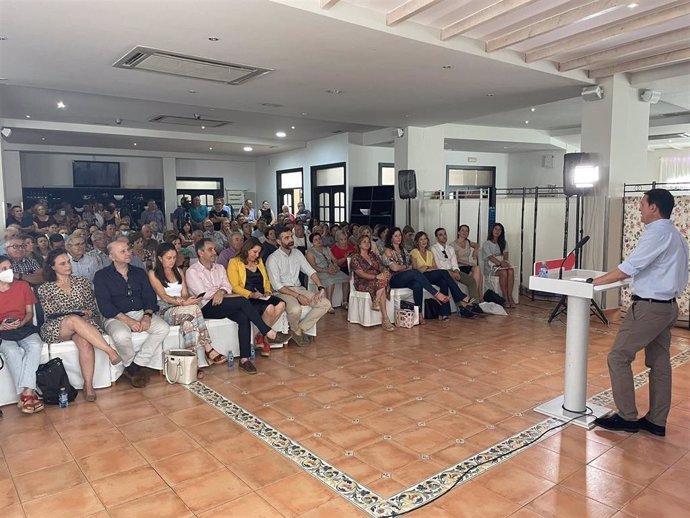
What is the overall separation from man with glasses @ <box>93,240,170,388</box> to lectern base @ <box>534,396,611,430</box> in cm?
305

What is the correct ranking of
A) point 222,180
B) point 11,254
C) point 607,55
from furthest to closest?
point 222,180 → point 607,55 → point 11,254

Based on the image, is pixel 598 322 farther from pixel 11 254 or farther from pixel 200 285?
pixel 11 254

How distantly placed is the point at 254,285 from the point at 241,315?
450 mm

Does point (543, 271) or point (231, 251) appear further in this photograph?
point (231, 251)

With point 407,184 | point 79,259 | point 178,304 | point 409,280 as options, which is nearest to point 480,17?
point 409,280

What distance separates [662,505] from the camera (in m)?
2.53

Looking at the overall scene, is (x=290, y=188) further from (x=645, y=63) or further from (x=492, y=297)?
(x=645, y=63)

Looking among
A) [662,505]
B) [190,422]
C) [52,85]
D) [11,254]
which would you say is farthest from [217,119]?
[662,505]

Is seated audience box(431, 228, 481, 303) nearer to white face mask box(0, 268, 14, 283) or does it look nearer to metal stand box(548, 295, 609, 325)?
metal stand box(548, 295, 609, 325)

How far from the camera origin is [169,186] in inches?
617

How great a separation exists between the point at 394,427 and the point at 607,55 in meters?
4.55

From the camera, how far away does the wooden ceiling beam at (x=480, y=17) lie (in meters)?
4.10

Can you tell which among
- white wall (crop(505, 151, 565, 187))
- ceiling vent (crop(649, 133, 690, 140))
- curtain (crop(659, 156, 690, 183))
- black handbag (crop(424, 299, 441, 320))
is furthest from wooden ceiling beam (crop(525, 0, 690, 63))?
curtain (crop(659, 156, 690, 183))

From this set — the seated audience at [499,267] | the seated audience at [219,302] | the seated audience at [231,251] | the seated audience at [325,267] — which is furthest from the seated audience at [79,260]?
the seated audience at [499,267]
